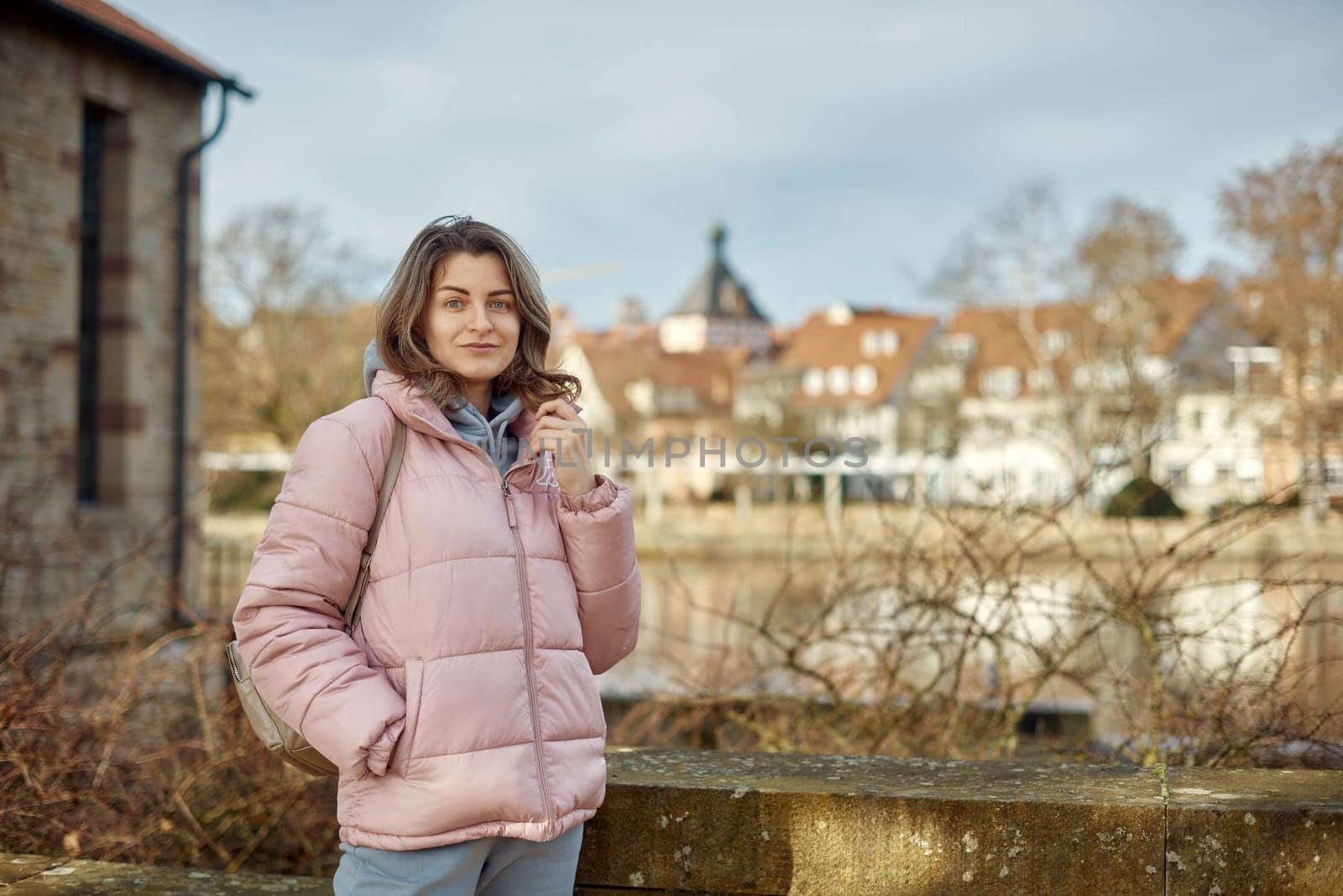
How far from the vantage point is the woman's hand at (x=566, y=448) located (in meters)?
2.35

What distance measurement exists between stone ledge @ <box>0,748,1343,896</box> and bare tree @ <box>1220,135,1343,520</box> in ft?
109

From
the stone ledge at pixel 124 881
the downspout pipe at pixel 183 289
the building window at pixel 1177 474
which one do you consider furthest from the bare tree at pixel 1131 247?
the stone ledge at pixel 124 881

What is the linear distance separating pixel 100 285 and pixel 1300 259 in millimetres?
32347

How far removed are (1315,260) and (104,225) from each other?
107ft

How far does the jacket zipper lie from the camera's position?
2.25 meters

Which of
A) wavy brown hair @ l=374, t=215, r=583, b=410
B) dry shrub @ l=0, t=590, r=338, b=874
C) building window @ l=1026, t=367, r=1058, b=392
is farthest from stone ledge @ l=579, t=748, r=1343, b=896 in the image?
building window @ l=1026, t=367, r=1058, b=392

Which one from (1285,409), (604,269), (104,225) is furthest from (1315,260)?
(604,269)

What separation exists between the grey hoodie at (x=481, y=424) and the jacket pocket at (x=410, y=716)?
1.37ft

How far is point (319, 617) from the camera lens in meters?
2.20

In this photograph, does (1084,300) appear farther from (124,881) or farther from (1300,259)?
(124,881)

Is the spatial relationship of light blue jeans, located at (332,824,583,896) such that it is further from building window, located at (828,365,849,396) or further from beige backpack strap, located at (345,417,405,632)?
building window, located at (828,365,849,396)

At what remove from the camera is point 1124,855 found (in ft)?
8.54

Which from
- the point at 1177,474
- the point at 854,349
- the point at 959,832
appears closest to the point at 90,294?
the point at 1177,474

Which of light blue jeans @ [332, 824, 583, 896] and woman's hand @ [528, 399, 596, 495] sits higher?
woman's hand @ [528, 399, 596, 495]
